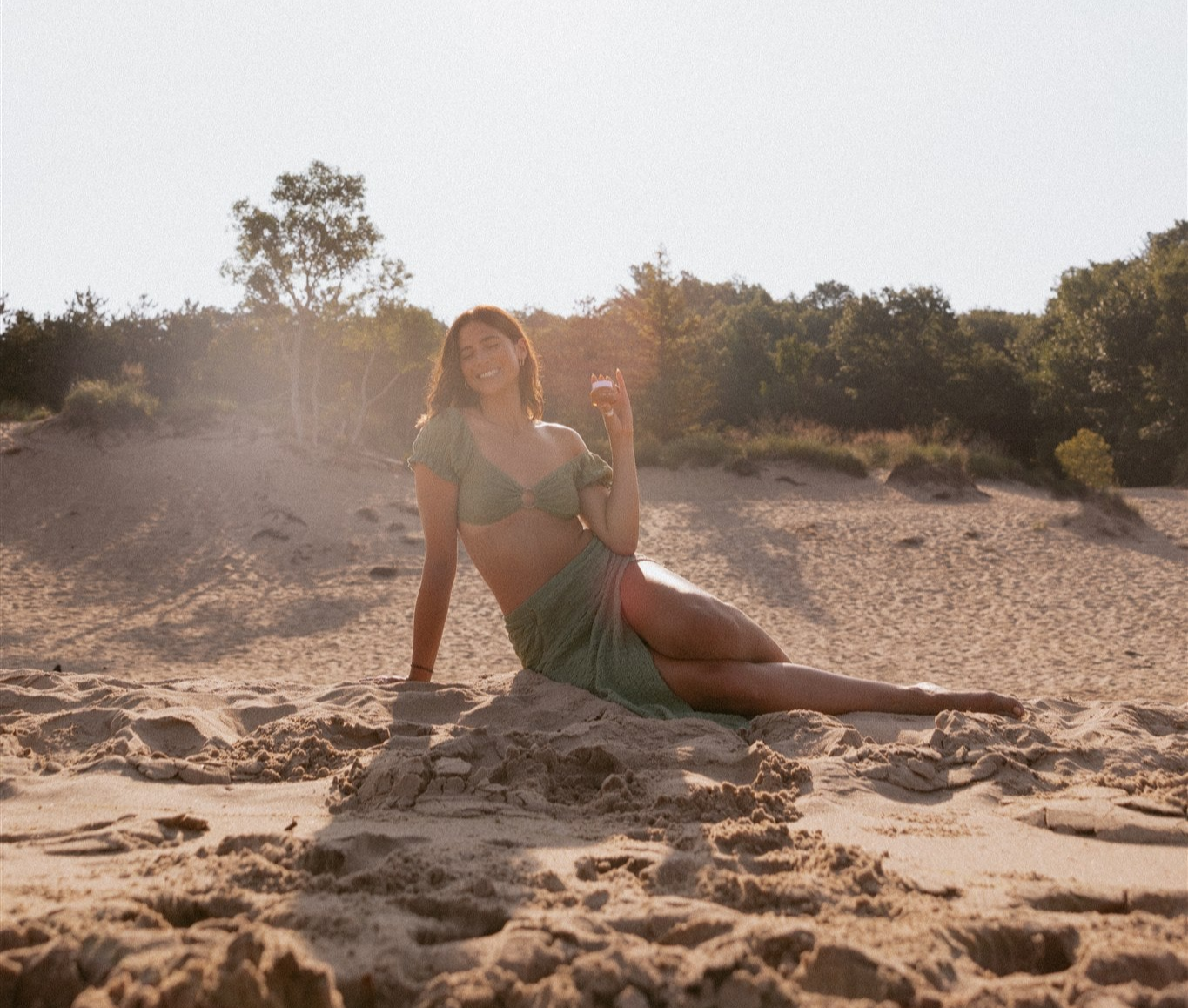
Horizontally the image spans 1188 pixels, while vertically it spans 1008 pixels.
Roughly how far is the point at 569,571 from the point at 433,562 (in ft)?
1.72

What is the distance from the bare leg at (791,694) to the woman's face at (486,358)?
52.8 inches

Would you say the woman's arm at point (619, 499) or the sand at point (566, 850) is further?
the woman's arm at point (619, 499)

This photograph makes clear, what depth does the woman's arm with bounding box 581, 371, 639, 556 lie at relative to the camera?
162 inches

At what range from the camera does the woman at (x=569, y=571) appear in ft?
12.3

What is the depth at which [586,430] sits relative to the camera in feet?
68.5

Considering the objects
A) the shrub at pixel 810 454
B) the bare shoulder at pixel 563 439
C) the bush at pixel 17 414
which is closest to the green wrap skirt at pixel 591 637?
the bare shoulder at pixel 563 439

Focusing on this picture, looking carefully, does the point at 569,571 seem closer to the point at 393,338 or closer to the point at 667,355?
the point at 393,338

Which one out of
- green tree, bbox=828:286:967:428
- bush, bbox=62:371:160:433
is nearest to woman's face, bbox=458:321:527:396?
bush, bbox=62:371:160:433

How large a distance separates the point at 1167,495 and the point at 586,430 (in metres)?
10.4

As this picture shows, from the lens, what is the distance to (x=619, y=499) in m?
4.14

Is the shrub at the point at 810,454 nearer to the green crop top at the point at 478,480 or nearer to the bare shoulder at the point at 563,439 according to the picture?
the bare shoulder at the point at 563,439

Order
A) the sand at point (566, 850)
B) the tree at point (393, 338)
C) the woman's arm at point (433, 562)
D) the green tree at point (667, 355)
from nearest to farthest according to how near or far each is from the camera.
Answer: the sand at point (566, 850), the woman's arm at point (433, 562), the tree at point (393, 338), the green tree at point (667, 355)

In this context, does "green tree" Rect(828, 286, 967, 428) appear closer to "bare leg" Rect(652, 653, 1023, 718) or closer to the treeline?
the treeline

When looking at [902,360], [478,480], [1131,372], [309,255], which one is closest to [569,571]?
[478,480]
